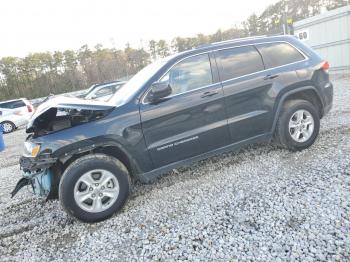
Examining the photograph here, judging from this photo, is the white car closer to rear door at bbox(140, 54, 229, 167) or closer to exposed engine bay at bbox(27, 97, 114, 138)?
exposed engine bay at bbox(27, 97, 114, 138)

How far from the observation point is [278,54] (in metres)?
4.40

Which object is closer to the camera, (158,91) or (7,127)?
(158,91)

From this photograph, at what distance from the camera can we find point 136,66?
50.9 m

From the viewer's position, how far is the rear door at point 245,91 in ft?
13.2

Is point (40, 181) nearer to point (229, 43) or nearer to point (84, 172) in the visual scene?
point (84, 172)

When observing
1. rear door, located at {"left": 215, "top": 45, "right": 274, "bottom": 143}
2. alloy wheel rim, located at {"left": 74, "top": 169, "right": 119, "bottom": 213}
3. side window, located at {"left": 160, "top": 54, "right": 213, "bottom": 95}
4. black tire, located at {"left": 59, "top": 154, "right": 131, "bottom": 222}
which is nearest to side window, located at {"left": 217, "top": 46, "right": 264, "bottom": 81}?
rear door, located at {"left": 215, "top": 45, "right": 274, "bottom": 143}

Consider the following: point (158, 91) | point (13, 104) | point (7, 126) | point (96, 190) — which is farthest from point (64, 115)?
point (13, 104)

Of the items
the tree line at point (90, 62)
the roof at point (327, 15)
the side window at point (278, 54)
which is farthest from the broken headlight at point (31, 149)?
the tree line at point (90, 62)

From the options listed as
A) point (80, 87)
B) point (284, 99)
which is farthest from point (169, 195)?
point (80, 87)

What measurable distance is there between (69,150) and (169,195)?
140 centimetres

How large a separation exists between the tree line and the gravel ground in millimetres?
42802

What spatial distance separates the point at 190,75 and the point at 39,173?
89.7 inches

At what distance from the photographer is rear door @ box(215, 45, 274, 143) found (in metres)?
4.02

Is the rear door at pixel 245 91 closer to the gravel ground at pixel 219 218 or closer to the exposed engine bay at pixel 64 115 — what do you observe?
the gravel ground at pixel 219 218
